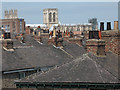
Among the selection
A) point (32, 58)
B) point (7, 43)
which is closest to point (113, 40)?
point (32, 58)

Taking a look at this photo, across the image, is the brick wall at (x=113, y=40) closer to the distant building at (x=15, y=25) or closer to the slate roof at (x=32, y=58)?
the slate roof at (x=32, y=58)

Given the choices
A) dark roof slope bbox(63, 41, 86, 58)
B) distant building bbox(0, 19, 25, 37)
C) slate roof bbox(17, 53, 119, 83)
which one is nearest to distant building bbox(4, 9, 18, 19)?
distant building bbox(0, 19, 25, 37)

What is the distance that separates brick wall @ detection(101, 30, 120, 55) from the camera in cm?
2720

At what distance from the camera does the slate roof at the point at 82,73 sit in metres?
16.9

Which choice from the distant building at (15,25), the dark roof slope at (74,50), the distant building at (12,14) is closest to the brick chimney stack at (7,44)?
the dark roof slope at (74,50)

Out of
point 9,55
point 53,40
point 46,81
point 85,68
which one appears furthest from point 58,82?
point 53,40

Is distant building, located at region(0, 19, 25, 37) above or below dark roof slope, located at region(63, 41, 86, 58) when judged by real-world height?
above

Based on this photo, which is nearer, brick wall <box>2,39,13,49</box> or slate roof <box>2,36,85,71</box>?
slate roof <box>2,36,85,71</box>

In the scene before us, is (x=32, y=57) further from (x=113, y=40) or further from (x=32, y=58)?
(x=113, y=40)

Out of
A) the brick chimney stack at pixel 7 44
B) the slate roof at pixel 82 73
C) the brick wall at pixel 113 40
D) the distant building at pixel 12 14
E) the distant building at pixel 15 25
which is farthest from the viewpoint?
the distant building at pixel 12 14

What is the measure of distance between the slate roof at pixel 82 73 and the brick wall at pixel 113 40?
8220mm

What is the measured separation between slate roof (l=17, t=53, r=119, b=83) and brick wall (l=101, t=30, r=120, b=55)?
8220mm

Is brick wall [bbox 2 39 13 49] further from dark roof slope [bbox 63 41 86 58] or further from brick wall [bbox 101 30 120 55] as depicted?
brick wall [bbox 101 30 120 55]

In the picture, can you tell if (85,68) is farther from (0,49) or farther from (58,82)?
(0,49)
